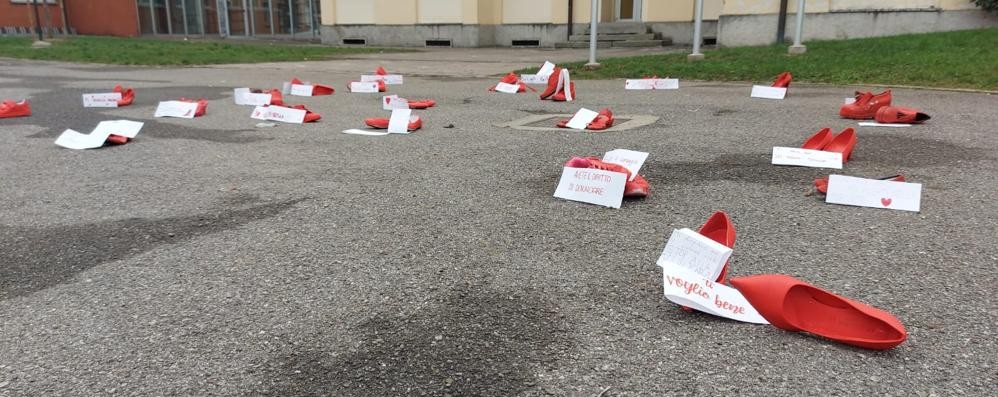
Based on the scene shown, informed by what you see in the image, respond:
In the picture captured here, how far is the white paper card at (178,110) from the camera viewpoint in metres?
8.02

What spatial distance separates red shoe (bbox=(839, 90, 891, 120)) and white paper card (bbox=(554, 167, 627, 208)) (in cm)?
424

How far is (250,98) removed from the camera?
29.8 ft

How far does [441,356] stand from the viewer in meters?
2.31

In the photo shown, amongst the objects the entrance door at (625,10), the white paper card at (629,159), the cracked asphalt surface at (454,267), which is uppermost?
the entrance door at (625,10)

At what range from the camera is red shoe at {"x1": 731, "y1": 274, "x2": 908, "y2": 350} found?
90.3 inches

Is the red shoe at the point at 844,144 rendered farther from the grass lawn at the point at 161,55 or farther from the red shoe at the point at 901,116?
the grass lawn at the point at 161,55

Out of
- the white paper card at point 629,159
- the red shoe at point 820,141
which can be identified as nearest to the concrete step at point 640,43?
the red shoe at point 820,141

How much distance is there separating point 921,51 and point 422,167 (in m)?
10.4

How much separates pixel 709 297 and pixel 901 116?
5.11 meters

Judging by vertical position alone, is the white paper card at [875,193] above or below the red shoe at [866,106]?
below

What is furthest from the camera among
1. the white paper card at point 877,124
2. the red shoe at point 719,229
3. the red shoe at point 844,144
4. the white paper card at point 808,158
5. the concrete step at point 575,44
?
the concrete step at point 575,44

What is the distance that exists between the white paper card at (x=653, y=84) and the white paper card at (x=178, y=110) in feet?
20.4

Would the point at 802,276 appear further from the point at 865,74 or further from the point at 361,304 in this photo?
the point at 865,74

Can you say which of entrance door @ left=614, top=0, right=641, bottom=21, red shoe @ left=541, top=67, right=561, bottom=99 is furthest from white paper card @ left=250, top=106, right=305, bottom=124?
entrance door @ left=614, top=0, right=641, bottom=21
